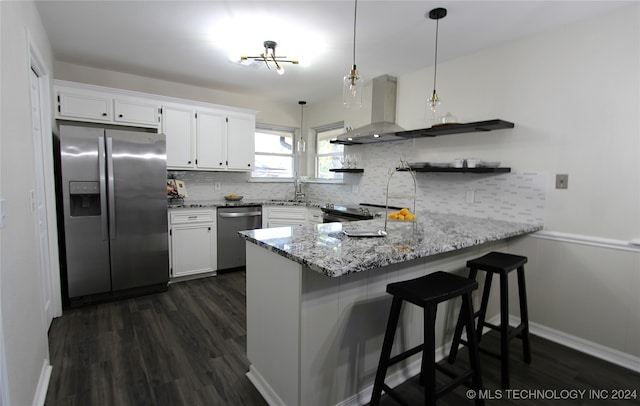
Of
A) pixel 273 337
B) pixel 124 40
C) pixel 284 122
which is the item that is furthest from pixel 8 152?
pixel 284 122

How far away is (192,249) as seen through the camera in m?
3.62

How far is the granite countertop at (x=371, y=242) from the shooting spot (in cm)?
129

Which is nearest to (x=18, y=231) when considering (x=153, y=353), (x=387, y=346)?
(x=153, y=353)

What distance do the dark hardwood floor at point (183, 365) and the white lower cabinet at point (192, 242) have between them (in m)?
0.79

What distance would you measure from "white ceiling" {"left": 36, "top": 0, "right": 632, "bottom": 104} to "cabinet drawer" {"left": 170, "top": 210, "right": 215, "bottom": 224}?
1.60 meters

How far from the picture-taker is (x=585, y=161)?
222 cm

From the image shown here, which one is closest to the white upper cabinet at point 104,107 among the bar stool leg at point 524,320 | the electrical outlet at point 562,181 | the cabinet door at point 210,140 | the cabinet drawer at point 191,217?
the cabinet door at point 210,140

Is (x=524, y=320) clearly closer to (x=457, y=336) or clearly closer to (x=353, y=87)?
(x=457, y=336)

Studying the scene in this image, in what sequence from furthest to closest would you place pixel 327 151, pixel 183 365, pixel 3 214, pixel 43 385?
1. pixel 327 151
2. pixel 183 365
3. pixel 43 385
4. pixel 3 214

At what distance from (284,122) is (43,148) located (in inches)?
120

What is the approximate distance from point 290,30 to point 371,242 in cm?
186

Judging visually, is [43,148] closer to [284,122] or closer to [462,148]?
[284,122]

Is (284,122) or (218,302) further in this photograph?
(284,122)

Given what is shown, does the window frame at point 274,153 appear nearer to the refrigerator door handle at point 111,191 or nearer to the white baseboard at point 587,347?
the refrigerator door handle at point 111,191
